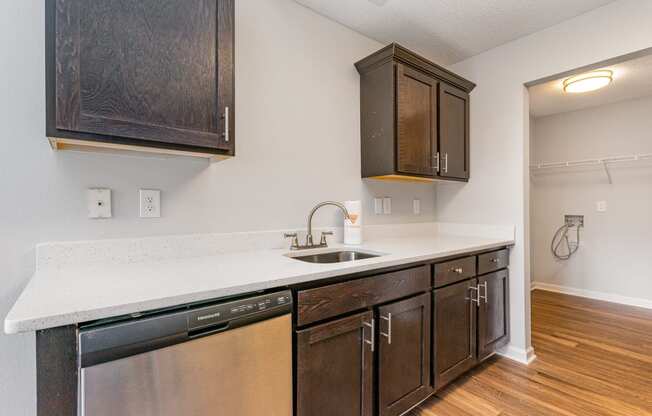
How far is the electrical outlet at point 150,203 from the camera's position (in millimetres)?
1369

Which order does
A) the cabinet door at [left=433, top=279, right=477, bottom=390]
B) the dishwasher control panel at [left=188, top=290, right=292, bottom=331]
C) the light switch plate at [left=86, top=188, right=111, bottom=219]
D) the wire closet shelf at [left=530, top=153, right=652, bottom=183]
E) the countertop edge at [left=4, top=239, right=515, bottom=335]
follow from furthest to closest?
1. the wire closet shelf at [left=530, top=153, right=652, bottom=183]
2. the cabinet door at [left=433, top=279, right=477, bottom=390]
3. the light switch plate at [left=86, top=188, right=111, bottom=219]
4. the dishwasher control panel at [left=188, top=290, right=292, bottom=331]
5. the countertop edge at [left=4, top=239, right=515, bottom=335]

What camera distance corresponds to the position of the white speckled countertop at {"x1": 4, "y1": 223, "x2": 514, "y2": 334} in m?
0.77

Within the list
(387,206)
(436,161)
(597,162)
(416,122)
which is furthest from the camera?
(597,162)

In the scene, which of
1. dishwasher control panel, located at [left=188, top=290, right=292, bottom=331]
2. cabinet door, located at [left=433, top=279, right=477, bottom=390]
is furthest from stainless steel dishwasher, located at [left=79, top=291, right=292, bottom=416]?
cabinet door, located at [left=433, top=279, right=477, bottom=390]

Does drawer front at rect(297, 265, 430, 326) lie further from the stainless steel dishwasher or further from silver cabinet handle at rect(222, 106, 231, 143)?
silver cabinet handle at rect(222, 106, 231, 143)

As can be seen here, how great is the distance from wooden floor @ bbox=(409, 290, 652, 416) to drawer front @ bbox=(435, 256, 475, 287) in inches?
26.3

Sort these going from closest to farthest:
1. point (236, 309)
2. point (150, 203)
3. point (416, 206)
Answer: point (236, 309), point (150, 203), point (416, 206)

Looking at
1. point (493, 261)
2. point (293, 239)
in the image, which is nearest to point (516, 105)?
point (493, 261)

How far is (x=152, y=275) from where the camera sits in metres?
1.09

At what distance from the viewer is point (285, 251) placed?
5.56 ft

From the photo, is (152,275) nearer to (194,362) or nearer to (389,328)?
(194,362)

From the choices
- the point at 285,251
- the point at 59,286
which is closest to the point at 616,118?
the point at 285,251

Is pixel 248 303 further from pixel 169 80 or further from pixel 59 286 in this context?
pixel 169 80

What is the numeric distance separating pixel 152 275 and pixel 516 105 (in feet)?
8.34
